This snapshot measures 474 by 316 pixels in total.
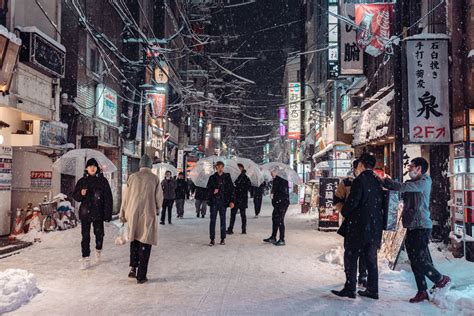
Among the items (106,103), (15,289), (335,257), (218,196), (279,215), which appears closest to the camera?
(15,289)

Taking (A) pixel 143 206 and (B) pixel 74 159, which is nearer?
(A) pixel 143 206

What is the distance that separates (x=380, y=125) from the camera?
1584cm

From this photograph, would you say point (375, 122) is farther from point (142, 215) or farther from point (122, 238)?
point (142, 215)

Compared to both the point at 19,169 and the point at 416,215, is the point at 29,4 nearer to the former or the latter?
the point at 19,169

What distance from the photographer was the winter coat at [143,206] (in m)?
7.53

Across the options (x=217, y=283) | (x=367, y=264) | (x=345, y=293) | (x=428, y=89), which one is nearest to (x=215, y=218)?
(x=217, y=283)

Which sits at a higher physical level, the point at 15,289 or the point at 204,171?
the point at 204,171

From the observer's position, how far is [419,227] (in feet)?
21.3

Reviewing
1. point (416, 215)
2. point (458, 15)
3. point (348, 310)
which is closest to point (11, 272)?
point (348, 310)

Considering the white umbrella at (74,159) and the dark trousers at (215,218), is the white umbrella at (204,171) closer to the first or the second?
the white umbrella at (74,159)

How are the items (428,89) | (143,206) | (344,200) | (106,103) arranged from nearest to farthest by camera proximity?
(344,200) → (143,206) → (428,89) → (106,103)

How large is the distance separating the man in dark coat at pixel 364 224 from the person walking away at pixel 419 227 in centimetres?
28

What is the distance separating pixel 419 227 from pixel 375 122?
10.7 meters

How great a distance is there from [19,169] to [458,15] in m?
13.8
